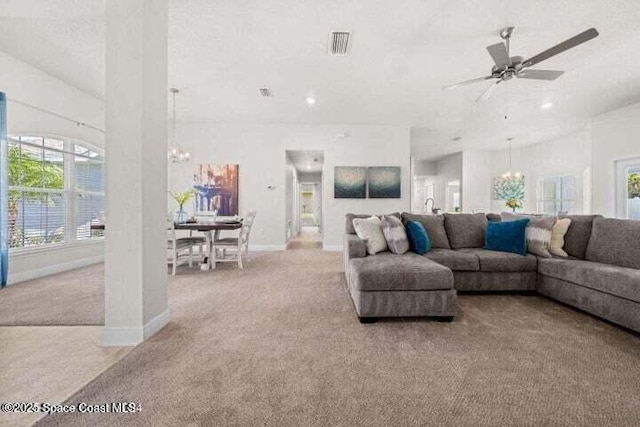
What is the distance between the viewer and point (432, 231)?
3.56 m

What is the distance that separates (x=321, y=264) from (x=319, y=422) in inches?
139

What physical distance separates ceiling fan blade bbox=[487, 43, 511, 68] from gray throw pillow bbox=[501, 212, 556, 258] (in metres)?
1.81

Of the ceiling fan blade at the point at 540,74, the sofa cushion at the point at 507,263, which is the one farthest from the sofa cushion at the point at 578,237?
the ceiling fan blade at the point at 540,74

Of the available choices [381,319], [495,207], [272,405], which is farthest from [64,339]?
[495,207]

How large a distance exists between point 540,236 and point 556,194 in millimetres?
6771

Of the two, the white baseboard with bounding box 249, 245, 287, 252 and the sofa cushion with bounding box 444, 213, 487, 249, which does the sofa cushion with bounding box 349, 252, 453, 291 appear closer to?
the sofa cushion with bounding box 444, 213, 487, 249

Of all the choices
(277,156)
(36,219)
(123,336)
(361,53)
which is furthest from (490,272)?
(36,219)

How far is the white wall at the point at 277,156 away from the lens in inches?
254

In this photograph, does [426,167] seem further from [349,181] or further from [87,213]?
[87,213]

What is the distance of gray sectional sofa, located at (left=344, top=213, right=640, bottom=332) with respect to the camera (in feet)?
7.52

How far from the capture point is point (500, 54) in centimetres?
272

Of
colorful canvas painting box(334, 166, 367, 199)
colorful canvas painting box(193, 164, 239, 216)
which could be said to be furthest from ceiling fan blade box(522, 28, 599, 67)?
colorful canvas painting box(193, 164, 239, 216)

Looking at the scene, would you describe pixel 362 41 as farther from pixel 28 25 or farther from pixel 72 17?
pixel 28 25

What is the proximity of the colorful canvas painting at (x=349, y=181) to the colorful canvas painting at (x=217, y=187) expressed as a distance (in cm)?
238
